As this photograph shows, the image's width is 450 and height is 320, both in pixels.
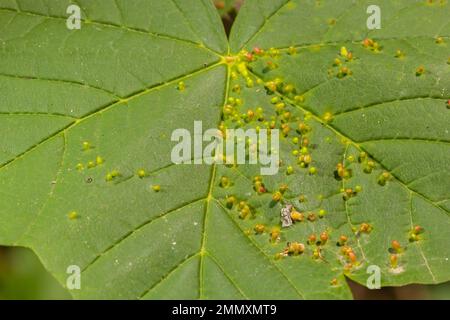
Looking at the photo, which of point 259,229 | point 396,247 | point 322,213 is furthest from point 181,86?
point 396,247

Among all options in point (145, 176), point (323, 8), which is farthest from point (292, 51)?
point (145, 176)

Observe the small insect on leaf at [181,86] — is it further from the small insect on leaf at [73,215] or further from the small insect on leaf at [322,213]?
the small insect on leaf at [322,213]

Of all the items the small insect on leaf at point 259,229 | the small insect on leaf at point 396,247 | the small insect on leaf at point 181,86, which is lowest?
the small insect on leaf at point 396,247

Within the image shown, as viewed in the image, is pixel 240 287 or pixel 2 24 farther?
pixel 2 24

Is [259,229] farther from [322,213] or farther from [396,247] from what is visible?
→ [396,247]

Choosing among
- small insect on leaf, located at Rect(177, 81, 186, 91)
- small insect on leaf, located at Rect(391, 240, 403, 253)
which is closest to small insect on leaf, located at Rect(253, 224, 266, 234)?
small insect on leaf, located at Rect(391, 240, 403, 253)

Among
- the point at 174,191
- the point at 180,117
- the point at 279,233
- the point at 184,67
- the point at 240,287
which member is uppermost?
the point at 184,67

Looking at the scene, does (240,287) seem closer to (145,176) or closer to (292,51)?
(145,176)

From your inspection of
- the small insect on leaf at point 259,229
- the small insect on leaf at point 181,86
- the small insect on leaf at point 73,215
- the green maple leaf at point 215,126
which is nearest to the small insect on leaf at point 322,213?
the green maple leaf at point 215,126

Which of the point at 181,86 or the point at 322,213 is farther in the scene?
the point at 181,86
